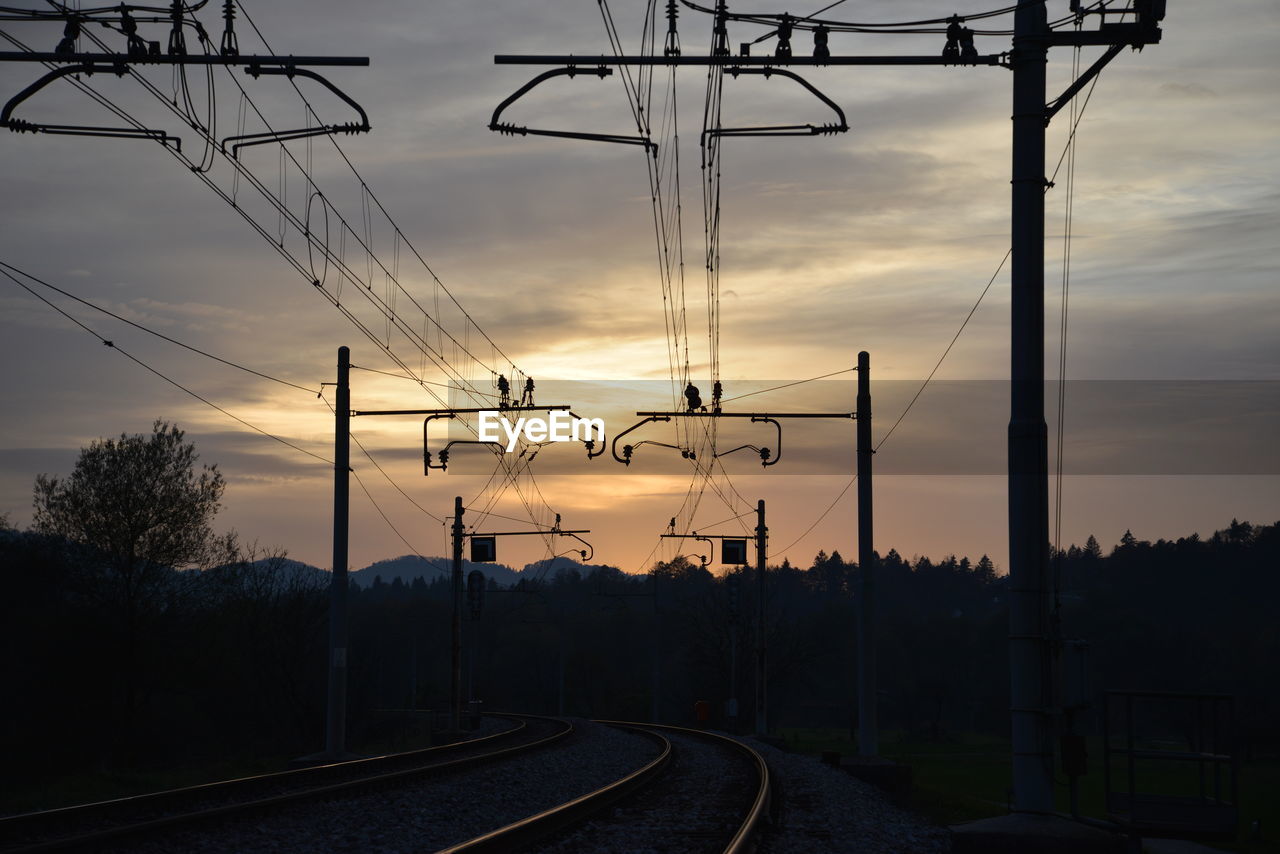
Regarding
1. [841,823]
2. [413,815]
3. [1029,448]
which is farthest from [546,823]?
[1029,448]

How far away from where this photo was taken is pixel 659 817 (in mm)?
18109

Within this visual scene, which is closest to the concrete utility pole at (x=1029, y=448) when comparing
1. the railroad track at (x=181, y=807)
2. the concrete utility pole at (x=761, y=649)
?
the railroad track at (x=181, y=807)

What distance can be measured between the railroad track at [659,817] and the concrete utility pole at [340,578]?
7084 millimetres

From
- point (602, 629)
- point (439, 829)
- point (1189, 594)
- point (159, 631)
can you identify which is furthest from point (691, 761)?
point (1189, 594)

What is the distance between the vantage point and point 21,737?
1909 inches

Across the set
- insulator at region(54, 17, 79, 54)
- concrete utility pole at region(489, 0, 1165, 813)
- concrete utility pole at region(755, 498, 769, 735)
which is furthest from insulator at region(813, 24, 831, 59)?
concrete utility pole at region(755, 498, 769, 735)

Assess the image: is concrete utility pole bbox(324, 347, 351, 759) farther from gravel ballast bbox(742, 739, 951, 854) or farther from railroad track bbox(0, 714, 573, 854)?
gravel ballast bbox(742, 739, 951, 854)

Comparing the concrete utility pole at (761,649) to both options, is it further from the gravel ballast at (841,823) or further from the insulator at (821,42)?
the insulator at (821,42)

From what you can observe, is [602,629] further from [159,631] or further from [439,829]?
[439,829]

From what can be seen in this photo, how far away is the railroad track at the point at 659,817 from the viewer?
47.2 ft

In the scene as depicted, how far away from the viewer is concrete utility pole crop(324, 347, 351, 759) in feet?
90.5

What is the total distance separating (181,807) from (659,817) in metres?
6.53

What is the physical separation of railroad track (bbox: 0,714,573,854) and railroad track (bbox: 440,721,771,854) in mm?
3253

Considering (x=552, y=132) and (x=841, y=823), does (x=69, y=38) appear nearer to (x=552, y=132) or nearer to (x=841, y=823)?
(x=552, y=132)
